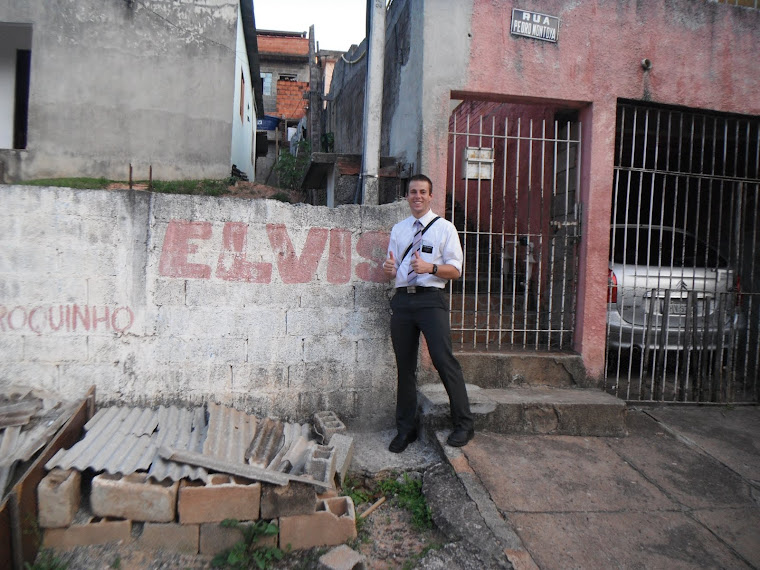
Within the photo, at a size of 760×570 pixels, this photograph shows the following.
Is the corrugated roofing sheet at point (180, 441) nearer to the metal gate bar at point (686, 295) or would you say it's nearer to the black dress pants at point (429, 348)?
the black dress pants at point (429, 348)

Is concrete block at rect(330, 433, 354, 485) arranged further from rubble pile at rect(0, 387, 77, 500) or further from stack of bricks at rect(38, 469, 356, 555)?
rubble pile at rect(0, 387, 77, 500)

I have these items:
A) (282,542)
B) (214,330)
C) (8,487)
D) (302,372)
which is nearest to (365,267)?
(302,372)

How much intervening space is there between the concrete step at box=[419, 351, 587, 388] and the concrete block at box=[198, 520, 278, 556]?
2.01 meters

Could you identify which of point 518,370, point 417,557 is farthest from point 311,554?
point 518,370

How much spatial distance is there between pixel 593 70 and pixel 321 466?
4.14 m

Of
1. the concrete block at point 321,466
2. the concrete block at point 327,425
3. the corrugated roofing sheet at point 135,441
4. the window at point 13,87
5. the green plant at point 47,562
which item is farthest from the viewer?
the window at point 13,87

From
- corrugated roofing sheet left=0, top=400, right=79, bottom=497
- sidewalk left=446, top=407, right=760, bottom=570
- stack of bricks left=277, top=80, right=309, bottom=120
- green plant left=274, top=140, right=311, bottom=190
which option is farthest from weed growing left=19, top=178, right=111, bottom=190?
stack of bricks left=277, top=80, right=309, bottom=120

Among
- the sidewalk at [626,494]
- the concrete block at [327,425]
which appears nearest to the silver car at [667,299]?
the sidewalk at [626,494]

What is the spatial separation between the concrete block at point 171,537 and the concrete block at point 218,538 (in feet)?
0.13

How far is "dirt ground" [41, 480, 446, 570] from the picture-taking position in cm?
260

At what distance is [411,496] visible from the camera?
329 cm

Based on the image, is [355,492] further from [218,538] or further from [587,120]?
[587,120]

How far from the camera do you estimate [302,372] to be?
404cm

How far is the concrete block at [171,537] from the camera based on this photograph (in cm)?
272
